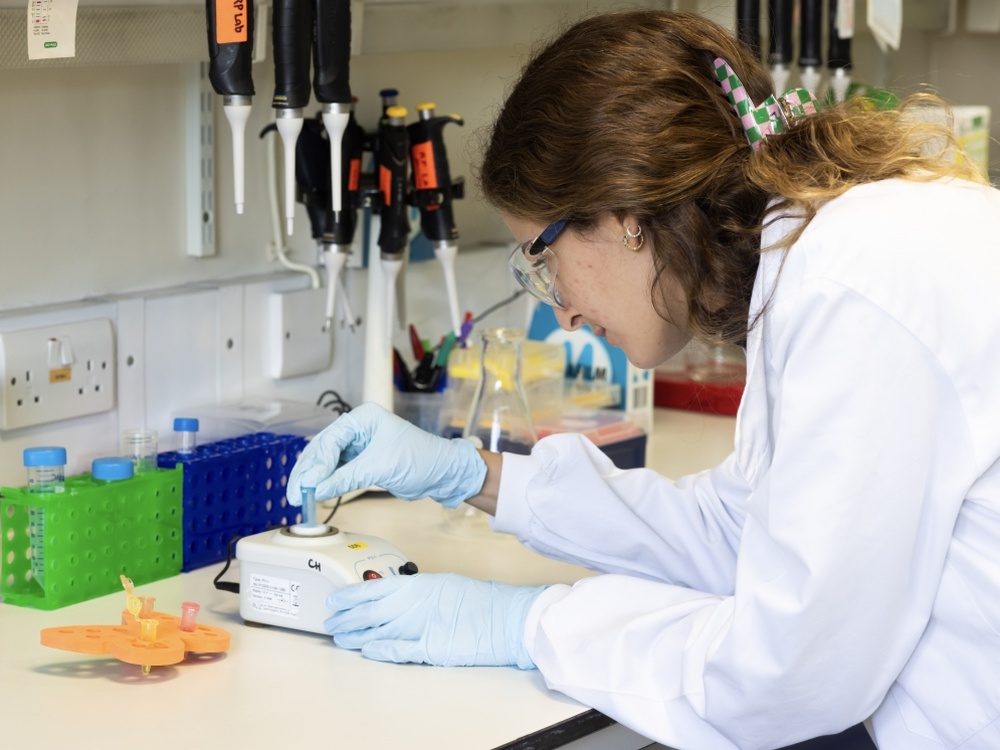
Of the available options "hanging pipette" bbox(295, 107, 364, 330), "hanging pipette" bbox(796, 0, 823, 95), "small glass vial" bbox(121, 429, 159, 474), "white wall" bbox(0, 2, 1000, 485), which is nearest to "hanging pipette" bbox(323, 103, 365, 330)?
"hanging pipette" bbox(295, 107, 364, 330)

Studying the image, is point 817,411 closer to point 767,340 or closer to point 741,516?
point 767,340

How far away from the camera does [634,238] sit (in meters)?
1.14

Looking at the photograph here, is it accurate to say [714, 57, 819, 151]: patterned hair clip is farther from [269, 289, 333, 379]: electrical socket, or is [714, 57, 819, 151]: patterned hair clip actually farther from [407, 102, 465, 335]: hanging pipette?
[269, 289, 333, 379]: electrical socket

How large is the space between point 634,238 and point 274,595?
50 cm

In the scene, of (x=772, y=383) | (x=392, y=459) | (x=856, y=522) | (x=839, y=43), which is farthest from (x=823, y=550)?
(x=839, y=43)

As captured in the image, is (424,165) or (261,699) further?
(424,165)

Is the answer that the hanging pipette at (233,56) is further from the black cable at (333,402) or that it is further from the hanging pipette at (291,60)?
the black cable at (333,402)

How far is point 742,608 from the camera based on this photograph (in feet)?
3.40

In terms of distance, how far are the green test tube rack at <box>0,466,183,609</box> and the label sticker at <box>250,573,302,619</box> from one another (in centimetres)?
19

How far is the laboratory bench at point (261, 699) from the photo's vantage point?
40.7 inches

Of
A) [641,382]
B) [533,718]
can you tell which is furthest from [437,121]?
[533,718]

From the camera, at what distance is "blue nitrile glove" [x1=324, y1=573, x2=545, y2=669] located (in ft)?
→ 3.92

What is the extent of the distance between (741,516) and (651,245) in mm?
391

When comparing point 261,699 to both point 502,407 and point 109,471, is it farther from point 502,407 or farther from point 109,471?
point 502,407
